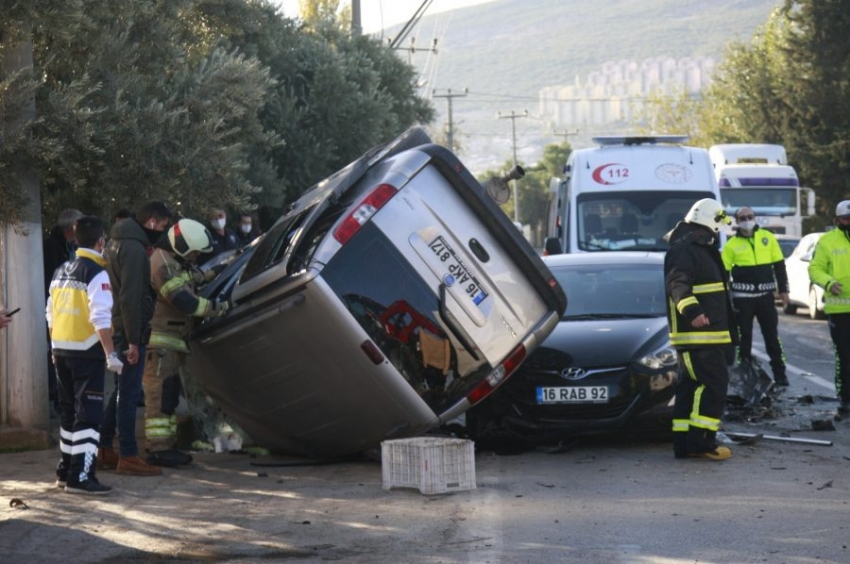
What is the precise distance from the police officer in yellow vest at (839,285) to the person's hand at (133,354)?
6.37 m

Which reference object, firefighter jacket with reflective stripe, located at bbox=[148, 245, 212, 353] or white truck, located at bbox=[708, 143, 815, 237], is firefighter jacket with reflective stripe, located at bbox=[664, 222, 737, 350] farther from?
white truck, located at bbox=[708, 143, 815, 237]

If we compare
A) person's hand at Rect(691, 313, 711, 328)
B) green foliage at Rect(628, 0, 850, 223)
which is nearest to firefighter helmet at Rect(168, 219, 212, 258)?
person's hand at Rect(691, 313, 711, 328)

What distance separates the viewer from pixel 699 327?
402 inches

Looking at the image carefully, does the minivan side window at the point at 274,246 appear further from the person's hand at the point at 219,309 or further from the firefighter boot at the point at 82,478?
the firefighter boot at the point at 82,478

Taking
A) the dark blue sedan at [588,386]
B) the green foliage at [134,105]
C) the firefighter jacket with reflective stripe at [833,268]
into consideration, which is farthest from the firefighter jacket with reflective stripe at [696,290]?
the green foliage at [134,105]

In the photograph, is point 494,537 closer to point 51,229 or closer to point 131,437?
point 131,437

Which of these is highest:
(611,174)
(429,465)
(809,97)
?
(809,97)

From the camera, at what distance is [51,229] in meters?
13.3

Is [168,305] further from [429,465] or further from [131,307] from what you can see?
[429,465]

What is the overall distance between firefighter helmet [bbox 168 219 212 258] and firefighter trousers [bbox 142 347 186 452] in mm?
721

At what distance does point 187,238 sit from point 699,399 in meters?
3.77

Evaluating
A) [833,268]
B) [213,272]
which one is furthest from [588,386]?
[833,268]

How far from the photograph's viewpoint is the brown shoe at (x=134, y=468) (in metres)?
9.83

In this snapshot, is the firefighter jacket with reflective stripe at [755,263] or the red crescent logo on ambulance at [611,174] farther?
the red crescent logo on ambulance at [611,174]
